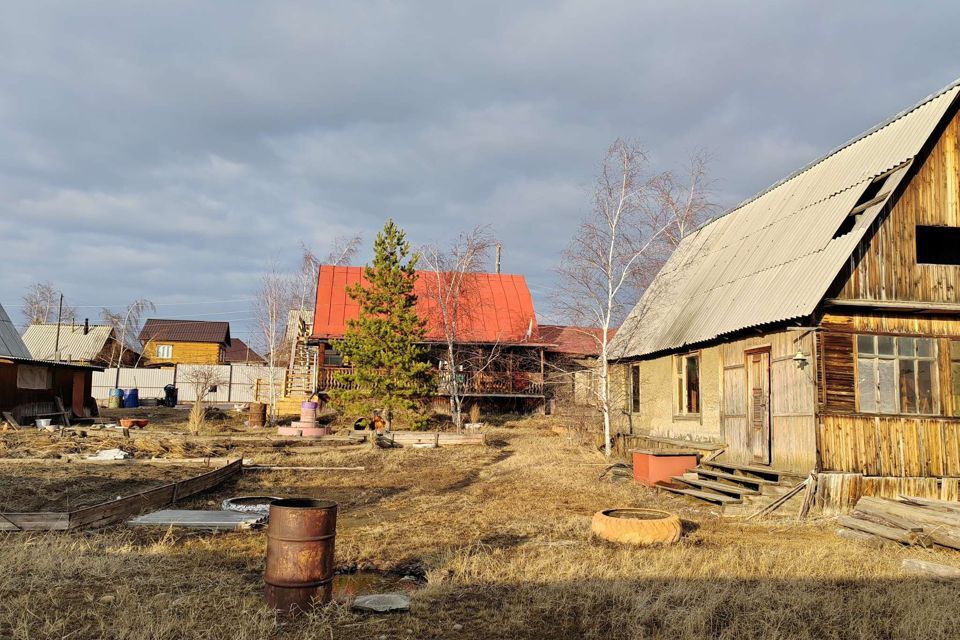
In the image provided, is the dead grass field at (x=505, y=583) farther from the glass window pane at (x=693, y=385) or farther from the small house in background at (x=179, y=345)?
the small house in background at (x=179, y=345)

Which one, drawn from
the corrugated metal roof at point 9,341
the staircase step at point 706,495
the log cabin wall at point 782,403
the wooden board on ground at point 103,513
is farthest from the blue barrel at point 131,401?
the log cabin wall at point 782,403

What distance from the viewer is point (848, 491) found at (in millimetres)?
12227

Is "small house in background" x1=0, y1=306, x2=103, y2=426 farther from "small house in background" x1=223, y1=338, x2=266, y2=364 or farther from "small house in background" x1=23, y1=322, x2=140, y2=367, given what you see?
"small house in background" x1=223, y1=338, x2=266, y2=364

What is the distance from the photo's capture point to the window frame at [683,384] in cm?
1708

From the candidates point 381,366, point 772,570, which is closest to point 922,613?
point 772,570

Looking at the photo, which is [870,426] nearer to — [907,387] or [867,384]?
[867,384]

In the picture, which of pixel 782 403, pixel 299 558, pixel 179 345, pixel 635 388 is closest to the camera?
pixel 299 558

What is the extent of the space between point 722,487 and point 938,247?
7612mm

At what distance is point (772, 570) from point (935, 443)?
6711mm

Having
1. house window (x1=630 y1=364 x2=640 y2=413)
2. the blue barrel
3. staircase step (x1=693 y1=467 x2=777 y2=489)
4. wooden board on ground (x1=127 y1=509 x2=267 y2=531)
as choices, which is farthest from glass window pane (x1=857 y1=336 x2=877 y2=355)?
the blue barrel

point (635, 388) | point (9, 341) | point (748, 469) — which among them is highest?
point (9, 341)

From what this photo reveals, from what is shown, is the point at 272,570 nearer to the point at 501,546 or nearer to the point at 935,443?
the point at 501,546

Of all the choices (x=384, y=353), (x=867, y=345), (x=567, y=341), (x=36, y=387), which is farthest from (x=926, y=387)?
(x=36, y=387)

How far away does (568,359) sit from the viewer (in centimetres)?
3397
